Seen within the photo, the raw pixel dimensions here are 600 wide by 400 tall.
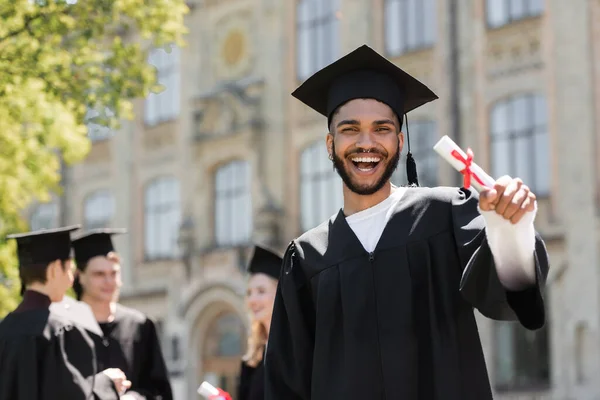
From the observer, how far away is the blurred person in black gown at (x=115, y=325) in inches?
327

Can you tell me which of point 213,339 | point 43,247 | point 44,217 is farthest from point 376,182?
point 44,217

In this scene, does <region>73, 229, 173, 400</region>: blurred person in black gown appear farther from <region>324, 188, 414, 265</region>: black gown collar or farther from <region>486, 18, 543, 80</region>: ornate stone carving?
<region>486, 18, 543, 80</region>: ornate stone carving

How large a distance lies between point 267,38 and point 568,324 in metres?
11.3

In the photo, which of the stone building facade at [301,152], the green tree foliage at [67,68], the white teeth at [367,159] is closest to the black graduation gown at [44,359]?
the white teeth at [367,159]

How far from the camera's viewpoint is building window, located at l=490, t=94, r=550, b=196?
2283cm

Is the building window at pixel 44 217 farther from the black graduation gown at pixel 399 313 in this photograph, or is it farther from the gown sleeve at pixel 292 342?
the black graduation gown at pixel 399 313

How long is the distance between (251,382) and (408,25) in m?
17.9

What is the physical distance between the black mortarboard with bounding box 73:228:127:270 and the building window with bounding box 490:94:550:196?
50.6 feet

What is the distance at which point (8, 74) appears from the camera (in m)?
11.5

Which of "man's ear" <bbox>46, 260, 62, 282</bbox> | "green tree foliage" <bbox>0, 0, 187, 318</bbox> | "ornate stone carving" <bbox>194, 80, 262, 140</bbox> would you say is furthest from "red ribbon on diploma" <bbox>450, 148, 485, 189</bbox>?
"ornate stone carving" <bbox>194, 80, 262, 140</bbox>

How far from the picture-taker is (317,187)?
27.6 metres

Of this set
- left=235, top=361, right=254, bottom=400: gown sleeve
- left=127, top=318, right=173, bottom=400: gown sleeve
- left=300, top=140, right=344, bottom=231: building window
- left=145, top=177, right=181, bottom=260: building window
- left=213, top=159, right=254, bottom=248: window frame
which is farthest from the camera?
left=145, top=177, right=181, bottom=260: building window

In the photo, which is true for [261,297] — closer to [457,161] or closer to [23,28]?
[23,28]

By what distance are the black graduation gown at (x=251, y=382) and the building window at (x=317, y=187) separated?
17.6 m
